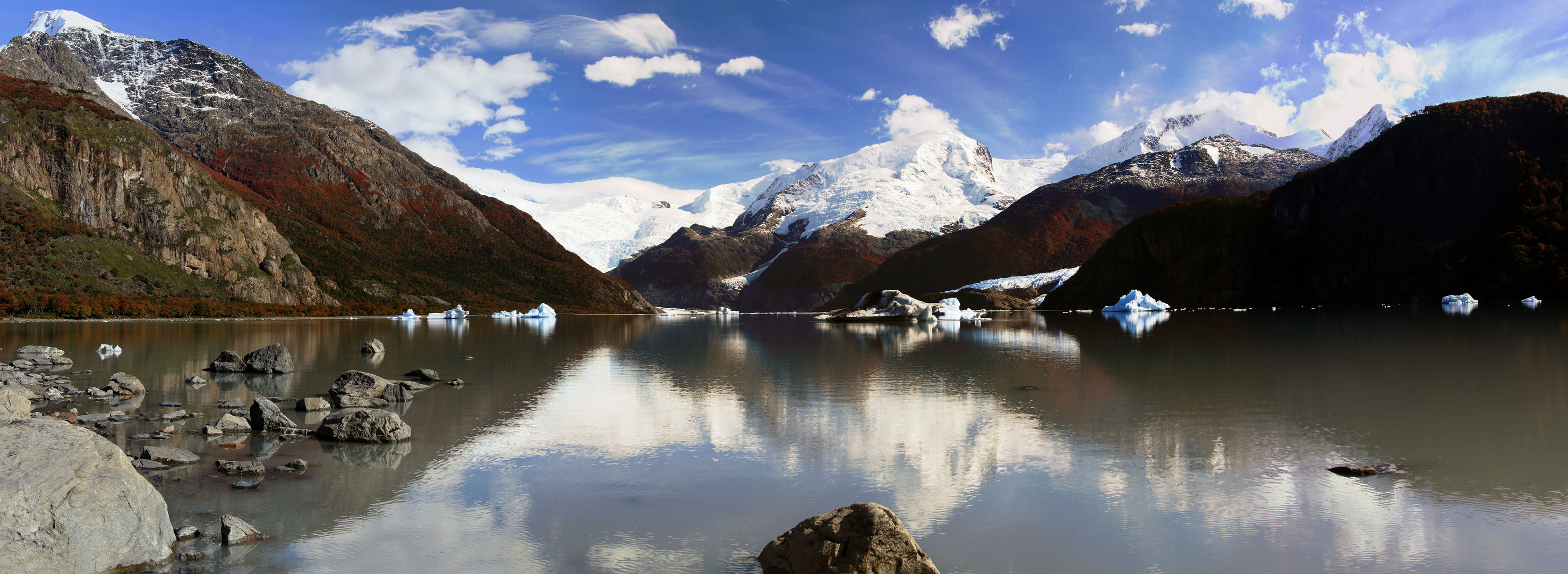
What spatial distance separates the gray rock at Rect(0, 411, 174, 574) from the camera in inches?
272

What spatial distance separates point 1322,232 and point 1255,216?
1409cm

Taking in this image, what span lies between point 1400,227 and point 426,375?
127 metres

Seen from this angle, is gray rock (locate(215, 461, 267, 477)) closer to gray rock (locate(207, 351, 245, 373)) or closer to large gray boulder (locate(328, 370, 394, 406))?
large gray boulder (locate(328, 370, 394, 406))

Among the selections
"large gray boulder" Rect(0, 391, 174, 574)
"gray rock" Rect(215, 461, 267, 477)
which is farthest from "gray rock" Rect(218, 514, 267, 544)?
"gray rock" Rect(215, 461, 267, 477)

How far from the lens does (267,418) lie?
14672 millimetres

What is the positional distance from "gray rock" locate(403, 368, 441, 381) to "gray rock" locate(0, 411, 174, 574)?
51.3 ft

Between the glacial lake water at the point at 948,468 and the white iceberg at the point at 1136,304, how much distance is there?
7751 cm

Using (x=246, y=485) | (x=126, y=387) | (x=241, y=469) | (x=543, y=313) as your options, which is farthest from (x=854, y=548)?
(x=543, y=313)

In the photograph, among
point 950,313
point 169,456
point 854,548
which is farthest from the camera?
point 950,313

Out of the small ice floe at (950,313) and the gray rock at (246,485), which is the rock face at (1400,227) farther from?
the gray rock at (246,485)

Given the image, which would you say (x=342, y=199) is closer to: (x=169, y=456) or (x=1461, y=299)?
(x=169, y=456)

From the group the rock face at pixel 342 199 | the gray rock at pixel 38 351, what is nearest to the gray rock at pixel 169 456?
the gray rock at pixel 38 351

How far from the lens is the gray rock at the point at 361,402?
59.5ft

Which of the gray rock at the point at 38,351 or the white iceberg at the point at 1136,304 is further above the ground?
the white iceberg at the point at 1136,304
